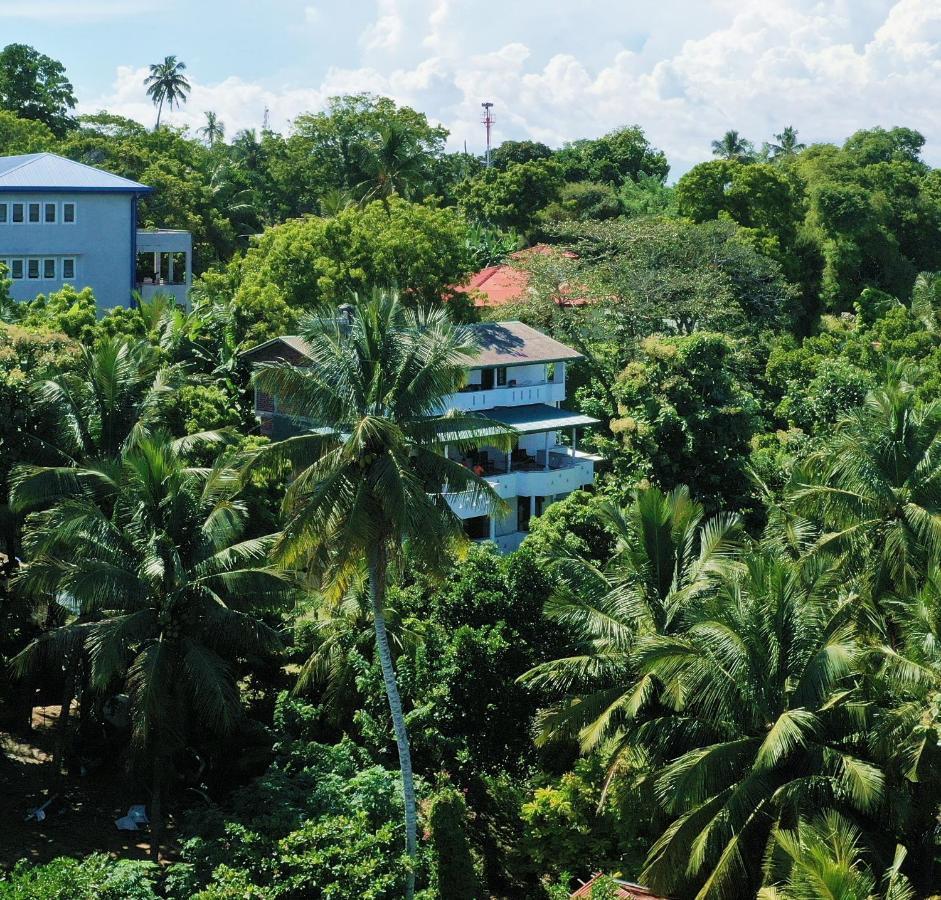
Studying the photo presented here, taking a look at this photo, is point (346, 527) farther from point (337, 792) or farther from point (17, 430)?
point (17, 430)

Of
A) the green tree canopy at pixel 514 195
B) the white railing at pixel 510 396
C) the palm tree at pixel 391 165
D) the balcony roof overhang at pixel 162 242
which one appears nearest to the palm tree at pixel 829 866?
the white railing at pixel 510 396

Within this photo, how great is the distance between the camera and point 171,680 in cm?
2327

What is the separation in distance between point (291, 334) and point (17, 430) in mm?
15783

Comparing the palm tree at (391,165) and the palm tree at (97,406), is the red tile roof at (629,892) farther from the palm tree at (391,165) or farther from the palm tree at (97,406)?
the palm tree at (391,165)

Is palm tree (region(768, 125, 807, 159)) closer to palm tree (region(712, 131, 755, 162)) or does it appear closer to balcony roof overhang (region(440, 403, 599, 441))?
palm tree (region(712, 131, 755, 162))

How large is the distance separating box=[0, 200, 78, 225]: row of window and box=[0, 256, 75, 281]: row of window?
1.42 metres

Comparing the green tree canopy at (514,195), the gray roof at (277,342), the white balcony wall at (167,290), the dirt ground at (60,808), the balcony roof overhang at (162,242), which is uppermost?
the green tree canopy at (514,195)

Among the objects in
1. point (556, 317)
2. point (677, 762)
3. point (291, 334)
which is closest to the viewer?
point (677, 762)

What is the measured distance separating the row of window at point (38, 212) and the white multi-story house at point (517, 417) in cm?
1481

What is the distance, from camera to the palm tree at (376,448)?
66.4 feet

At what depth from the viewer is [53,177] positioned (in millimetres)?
48688

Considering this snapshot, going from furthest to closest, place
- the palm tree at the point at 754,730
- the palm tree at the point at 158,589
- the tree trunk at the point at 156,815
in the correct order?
the tree trunk at the point at 156,815, the palm tree at the point at 158,589, the palm tree at the point at 754,730

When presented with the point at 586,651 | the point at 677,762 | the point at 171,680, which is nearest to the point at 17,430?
the point at 171,680

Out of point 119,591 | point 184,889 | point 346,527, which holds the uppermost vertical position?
point 346,527
